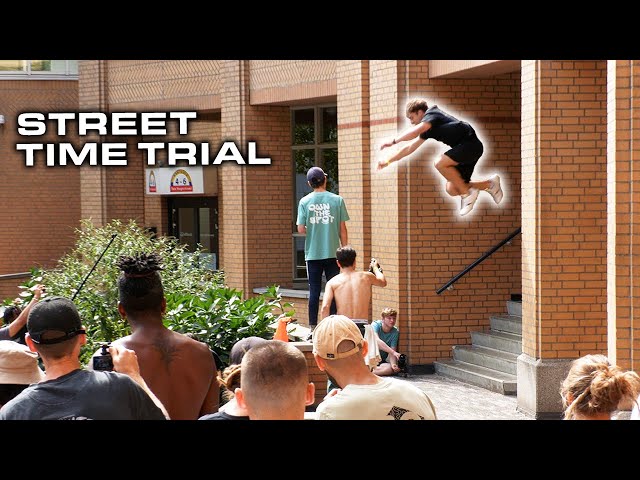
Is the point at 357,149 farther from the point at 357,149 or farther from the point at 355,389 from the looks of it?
the point at 355,389

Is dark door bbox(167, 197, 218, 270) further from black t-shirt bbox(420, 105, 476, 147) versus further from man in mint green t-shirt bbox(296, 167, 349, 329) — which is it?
man in mint green t-shirt bbox(296, 167, 349, 329)

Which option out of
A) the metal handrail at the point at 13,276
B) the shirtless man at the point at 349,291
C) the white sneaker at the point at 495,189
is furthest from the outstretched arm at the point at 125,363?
the metal handrail at the point at 13,276

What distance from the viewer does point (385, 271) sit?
1480 cm

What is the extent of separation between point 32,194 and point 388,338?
37.6 feet

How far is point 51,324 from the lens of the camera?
13.6ft

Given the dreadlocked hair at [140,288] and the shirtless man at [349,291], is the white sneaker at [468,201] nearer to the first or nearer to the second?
the shirtless man at [349,291]

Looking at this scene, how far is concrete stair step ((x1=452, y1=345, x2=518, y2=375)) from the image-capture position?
13.1 m

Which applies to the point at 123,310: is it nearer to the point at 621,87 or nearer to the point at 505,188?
the point at 621,87

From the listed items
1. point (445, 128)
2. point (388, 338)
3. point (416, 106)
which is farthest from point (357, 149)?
point (388, 338)

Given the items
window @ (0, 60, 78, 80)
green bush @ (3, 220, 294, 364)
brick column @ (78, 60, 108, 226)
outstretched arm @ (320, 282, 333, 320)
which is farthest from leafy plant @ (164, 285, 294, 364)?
window @ (0, 60, 78, 80)

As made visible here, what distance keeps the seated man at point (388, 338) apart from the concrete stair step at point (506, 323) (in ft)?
4.36
